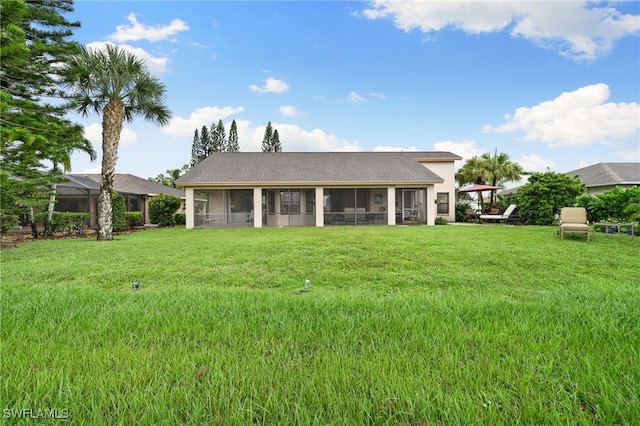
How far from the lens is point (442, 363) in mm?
2387

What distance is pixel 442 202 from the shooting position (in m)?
24.3

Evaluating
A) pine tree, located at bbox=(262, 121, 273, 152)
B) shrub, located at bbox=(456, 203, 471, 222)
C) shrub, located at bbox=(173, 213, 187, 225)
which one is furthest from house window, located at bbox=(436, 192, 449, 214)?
pine tree, located at bbox=(262, 121, 273, 152)

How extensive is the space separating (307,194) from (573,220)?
13.9 metres

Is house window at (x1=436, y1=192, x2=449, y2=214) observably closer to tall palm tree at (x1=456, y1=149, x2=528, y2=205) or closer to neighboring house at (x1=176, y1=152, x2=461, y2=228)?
neighboring house at (x1=176, y1=152, x2=461, y2=228)

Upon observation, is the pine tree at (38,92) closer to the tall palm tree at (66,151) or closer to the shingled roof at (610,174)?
the tall palm tree at (66,151)

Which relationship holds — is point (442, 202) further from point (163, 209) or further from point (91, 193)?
point (91, 193)

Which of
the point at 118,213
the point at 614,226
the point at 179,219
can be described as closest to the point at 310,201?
the point at 179,219

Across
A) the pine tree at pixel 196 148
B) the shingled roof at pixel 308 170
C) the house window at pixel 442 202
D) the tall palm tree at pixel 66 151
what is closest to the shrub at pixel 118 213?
the tall palm tree at pixel 66 151

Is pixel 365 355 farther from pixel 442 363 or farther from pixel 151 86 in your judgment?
pixel 151 86

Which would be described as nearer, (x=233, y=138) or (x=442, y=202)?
(x=442, y=202)

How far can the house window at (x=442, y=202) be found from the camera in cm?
2419

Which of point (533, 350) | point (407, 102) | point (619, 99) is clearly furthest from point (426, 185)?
point (533, 350)

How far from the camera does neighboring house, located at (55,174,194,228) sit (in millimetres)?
20139

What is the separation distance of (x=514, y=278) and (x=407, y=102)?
1745 cm
